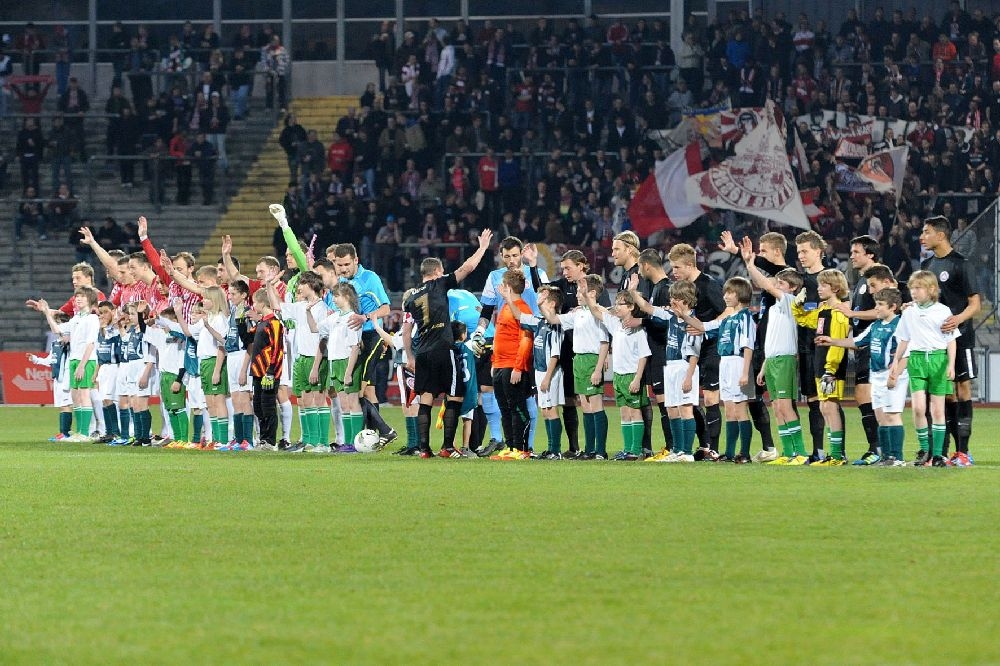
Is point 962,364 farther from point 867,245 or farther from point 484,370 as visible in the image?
point 484,370

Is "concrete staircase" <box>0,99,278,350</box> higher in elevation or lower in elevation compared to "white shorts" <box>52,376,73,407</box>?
higher

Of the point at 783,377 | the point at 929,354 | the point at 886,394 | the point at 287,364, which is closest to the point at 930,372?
the point at 929,354

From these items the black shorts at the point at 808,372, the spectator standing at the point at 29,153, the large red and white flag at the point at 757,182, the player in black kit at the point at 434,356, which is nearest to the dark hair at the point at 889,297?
the black shorts at the point at 808,372

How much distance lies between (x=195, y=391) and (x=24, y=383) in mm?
14560

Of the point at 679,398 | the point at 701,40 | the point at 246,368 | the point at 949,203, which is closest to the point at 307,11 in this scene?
the point at 701,40

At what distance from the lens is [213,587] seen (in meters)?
7.69

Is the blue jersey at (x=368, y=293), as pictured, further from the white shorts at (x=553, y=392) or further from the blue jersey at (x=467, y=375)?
the white shorts at (x=553, y=392)

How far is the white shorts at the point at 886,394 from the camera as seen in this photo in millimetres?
14375

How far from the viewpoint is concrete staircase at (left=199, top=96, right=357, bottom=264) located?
37.4 meters

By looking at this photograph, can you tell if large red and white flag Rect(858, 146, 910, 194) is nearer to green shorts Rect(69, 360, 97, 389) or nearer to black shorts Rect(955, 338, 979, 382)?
green shorts Rect(69, 360, 97, 389)

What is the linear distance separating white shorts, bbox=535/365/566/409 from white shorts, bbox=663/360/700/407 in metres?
1.32

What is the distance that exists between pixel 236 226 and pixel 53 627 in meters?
31.8

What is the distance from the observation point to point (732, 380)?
15.3 metres

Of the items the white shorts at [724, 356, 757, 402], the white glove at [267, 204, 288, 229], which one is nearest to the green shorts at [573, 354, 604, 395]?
the white shorts at [724, 356, 757, 402]
